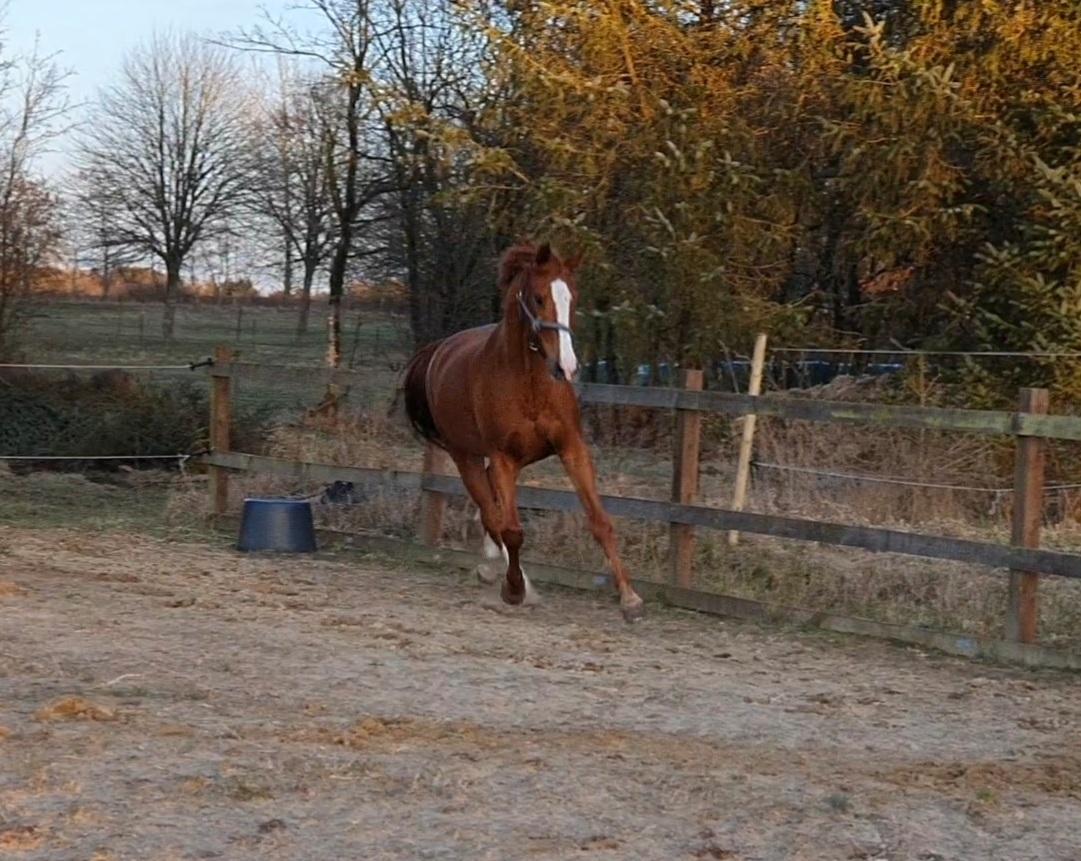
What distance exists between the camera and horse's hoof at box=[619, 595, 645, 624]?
7855 mm

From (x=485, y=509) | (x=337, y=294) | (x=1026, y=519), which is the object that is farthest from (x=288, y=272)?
(x=1026, y=519)

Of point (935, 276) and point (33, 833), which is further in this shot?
point (935, 276)

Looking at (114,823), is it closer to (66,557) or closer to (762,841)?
(762,841)

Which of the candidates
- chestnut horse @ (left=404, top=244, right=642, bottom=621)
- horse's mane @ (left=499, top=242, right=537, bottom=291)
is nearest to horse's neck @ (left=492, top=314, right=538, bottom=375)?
chestnut horse @ (left=404, top=244, right=642, bottom=621)

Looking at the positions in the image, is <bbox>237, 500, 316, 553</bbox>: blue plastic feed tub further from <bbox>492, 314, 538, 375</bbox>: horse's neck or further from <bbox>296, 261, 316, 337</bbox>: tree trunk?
<bbox>296, 261, 316, 337</bbox>: tree trunk

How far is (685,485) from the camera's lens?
8.52 metres

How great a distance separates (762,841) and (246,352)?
3137cm

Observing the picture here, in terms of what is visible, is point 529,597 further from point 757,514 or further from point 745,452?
point 745,452

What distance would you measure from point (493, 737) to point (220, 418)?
6715 millimetres

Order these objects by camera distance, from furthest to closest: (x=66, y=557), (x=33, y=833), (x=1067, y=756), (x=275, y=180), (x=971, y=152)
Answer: (x=275, y=180) < (x=971, y=152) < (x=66, y=557) < (x=1067, y=756) < (x=33, y=833)

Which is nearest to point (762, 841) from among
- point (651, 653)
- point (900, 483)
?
point (651, 653)

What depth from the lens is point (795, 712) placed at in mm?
5816

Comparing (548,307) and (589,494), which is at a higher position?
(548,307)

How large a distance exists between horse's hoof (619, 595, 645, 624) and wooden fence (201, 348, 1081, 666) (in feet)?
→ 1.80
